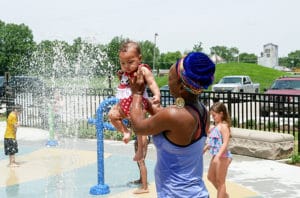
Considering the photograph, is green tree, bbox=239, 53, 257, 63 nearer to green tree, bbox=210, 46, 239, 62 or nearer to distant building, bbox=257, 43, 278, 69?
green tree, bbox=210, 46, 239, 62

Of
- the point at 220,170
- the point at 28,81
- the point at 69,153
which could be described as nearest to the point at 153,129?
the point at 220,170

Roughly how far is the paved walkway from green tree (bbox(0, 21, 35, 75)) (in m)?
52.1

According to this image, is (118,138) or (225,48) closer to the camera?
(118,138)

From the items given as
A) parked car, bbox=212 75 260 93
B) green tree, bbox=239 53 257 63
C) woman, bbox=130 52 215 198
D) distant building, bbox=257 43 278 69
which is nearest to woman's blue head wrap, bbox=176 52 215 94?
woman, bbox=130 52 215 198

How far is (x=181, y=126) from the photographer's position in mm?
2559

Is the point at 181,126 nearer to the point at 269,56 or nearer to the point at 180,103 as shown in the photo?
the point at 180,103

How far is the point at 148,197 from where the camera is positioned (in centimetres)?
636

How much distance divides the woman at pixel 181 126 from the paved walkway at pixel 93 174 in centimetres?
382

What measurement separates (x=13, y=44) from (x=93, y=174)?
6924 centimetres

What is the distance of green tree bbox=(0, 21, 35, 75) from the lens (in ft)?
216

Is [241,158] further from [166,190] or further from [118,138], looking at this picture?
[166,190]

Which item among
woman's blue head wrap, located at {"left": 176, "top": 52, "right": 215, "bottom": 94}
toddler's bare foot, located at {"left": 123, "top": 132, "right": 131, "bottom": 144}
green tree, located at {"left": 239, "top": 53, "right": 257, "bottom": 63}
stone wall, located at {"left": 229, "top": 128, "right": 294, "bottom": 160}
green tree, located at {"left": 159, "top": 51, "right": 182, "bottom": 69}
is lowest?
stone wall, located at {"left": 229, "top": 128, "right": 294, "bottom": 160}

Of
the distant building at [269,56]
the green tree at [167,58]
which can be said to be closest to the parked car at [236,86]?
the green tree at [167,58]

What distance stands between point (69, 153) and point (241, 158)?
3.84 m
